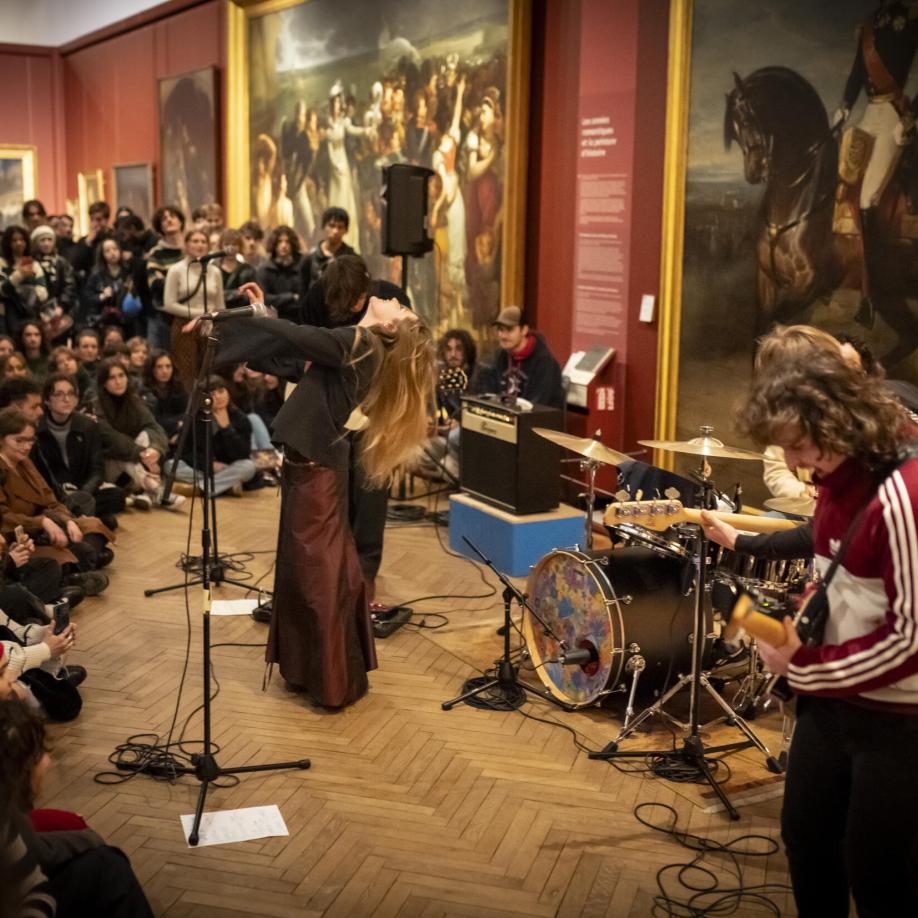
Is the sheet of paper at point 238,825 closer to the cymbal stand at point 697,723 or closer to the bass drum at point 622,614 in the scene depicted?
the cymbal stand at point 697,723

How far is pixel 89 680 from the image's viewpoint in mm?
5105

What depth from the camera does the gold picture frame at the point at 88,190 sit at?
15234 millimetres

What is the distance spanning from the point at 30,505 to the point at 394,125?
16.0 feet

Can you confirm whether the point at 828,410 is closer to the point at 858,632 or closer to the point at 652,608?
the point at 858,632

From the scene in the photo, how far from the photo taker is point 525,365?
7703 mm

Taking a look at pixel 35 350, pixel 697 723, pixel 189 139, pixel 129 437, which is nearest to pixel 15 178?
pixel 189 139

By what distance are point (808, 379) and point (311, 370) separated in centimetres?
255

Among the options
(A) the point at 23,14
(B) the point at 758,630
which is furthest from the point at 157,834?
(A) the point at 23,14

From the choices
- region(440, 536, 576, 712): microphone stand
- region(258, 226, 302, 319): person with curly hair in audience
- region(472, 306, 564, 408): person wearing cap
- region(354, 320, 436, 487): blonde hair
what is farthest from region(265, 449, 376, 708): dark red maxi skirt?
region(258, 226, 302, 319): person with curly hair in audience

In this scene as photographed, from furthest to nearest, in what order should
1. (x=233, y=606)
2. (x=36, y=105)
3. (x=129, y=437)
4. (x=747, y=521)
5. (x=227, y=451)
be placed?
(x=36, y=105), (x=227, y=451), (x=129, y=437), (x=233, y=606), (x=747, y=521)

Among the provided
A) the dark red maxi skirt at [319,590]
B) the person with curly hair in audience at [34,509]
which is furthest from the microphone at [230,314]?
the person with curly hair in audience at [34,509]

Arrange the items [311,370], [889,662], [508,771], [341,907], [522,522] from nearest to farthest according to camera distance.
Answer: [889,662]
[341,907]
[508,771]
[311,370]
[522,522]

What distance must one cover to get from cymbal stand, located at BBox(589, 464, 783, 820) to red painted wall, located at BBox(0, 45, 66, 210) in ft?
45.5

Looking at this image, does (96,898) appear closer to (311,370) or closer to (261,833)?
(261,833)
